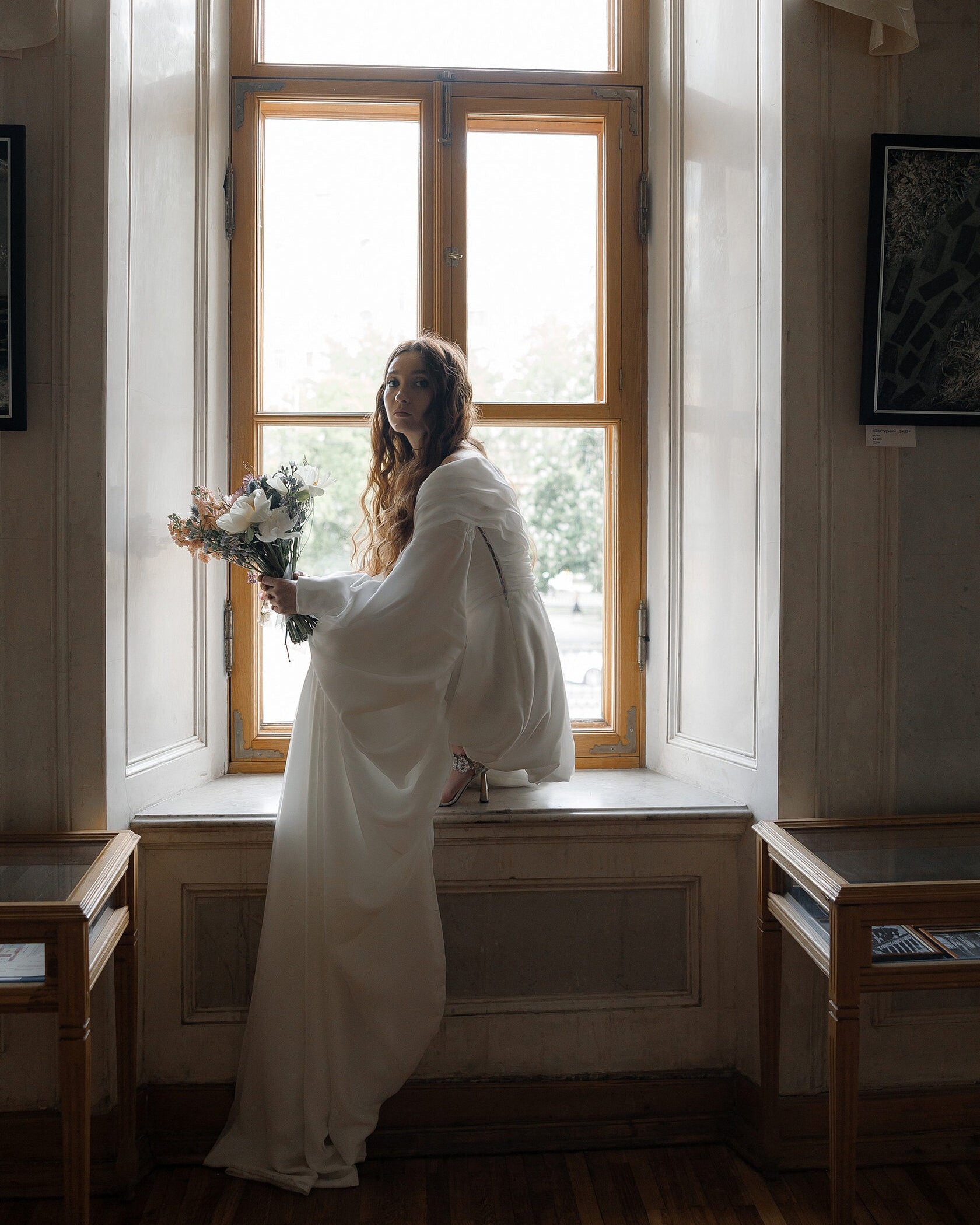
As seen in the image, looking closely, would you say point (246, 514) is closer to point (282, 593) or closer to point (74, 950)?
point (282, 593)

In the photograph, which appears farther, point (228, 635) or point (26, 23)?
point (228, 635)

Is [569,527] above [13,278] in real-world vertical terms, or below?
below

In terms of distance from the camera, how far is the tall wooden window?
271 centimetres

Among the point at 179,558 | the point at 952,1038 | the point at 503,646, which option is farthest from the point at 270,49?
the point at 952,1038

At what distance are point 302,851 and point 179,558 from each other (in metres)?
0.85

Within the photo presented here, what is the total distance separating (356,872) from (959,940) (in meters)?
1.25

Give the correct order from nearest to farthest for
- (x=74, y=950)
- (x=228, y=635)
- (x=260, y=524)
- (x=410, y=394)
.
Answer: (x=74, y=950) < (x=260, y=524) < (x=410, y=394) < (x=228, y=635)

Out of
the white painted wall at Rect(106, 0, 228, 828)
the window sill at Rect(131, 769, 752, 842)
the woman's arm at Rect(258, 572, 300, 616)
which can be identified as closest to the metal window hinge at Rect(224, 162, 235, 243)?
the white painted wall at Rect(106, 0, 228, 828)

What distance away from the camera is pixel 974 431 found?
7.20 feet

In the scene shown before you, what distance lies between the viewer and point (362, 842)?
2107mm

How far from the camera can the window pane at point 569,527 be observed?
276cm

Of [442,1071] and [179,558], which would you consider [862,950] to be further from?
[179,558]

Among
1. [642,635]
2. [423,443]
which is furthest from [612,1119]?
[423,443]

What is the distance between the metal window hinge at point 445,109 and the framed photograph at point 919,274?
4.00 feet
